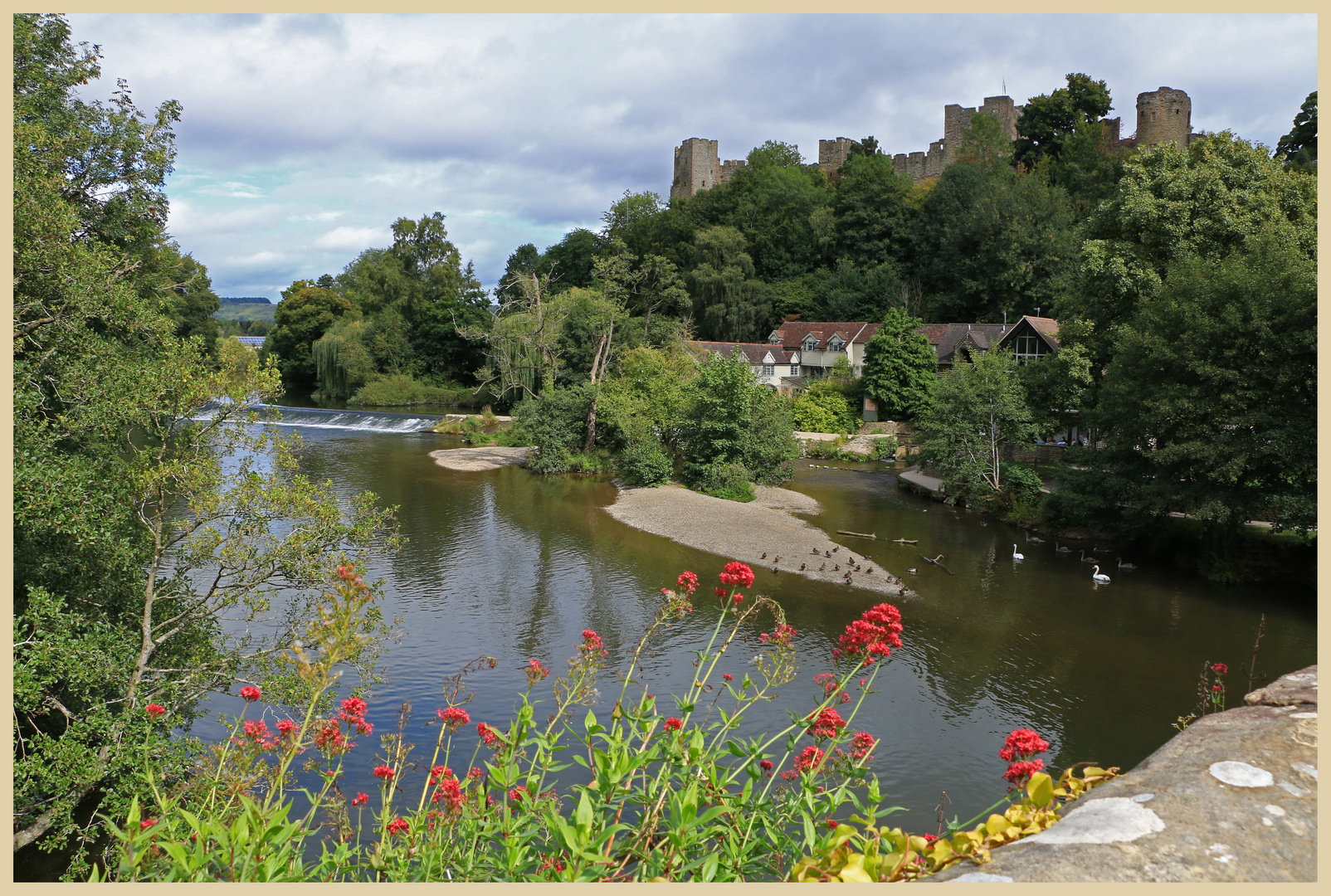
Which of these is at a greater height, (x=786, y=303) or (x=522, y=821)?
(x=786, y=303)

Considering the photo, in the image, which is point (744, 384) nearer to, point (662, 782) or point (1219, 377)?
point (1219, 377)

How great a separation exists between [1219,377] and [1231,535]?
4662 mm

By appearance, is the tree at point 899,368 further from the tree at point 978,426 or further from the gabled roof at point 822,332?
the tree at point 978,426

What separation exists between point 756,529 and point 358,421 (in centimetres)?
3250

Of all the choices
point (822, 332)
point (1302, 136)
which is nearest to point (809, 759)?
point (822, 332)

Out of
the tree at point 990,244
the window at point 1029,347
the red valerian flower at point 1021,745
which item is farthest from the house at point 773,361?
the red valerian flower at point 1021,745

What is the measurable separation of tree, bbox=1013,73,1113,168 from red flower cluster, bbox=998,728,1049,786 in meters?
71.4

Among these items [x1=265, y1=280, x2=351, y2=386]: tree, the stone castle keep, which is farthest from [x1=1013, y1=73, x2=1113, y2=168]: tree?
[x1=265, y1=280, x2=351, y2=386]: tree

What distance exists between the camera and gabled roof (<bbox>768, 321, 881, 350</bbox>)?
5372 centimetres

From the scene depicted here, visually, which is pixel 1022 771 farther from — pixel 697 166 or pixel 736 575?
pixel 697 166

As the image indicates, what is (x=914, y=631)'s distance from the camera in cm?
1639

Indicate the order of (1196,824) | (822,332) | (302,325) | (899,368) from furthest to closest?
(302,325) → (822,332) → (899,368) → (1196,824)

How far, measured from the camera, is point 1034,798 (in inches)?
102

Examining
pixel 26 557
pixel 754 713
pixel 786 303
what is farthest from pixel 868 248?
pixel 26 557
